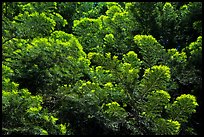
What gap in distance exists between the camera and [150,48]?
587cm

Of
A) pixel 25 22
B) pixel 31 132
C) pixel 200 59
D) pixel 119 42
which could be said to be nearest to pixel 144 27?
pixel 119 42

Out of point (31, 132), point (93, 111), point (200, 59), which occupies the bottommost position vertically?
point (31, 132)

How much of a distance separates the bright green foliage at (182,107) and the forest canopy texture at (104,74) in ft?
0.05

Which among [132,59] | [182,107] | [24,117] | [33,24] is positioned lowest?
[24,117]

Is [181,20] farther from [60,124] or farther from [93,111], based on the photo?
[60,124]

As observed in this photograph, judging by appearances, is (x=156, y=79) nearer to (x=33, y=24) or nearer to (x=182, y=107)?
(x=182, y=107)

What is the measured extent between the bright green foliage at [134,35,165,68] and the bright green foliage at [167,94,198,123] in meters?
0.90

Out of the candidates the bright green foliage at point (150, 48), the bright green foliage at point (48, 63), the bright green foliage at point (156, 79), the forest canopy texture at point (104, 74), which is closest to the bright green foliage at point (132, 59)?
the forest canopy texture at point (104, 74)

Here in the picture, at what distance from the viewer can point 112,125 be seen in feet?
17.6

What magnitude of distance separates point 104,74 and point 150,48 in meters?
0.85

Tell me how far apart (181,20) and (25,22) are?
2850mm

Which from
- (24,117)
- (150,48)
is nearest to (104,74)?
(150,48)

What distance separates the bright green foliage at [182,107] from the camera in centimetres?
523

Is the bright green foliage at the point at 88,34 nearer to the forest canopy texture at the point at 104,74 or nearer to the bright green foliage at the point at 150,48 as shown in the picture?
the forest canopy texture at the point at 104,74
